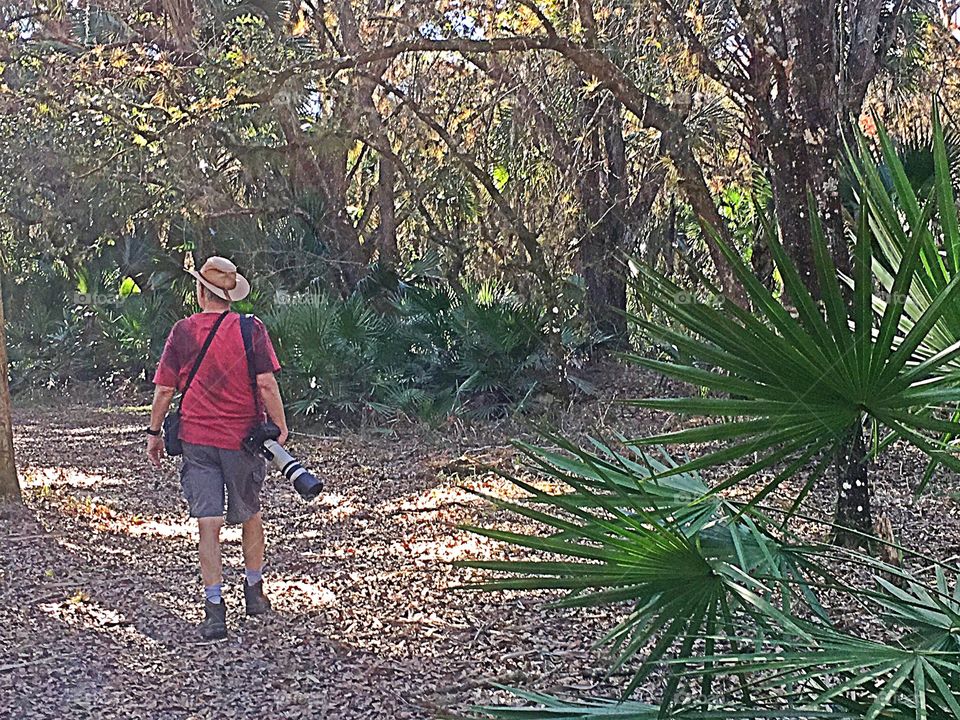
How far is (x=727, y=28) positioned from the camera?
9.41 m

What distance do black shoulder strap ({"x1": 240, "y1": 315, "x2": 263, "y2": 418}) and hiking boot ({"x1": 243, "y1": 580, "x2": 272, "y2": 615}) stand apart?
3.07 feet

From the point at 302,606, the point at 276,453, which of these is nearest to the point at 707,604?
the point at 276,453

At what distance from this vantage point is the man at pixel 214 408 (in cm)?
543

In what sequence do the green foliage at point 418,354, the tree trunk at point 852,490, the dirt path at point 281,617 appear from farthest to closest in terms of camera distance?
the green foliage at point 418,354 → the tree trunk at point 852,490 → the dirt path at point 281,617

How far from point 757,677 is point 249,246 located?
1087cm

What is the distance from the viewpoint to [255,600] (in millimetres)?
5848

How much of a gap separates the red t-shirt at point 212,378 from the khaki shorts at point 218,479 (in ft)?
0.18

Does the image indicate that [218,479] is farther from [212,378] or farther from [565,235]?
[565,235]

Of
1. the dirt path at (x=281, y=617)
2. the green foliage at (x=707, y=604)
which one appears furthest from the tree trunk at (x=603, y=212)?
the green foliage at (x=707, y=604)

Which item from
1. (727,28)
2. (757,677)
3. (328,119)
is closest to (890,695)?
(757,677)

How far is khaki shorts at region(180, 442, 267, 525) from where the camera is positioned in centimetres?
542

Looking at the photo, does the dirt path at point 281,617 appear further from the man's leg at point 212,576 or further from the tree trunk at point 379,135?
the tree trunk at point 379,135

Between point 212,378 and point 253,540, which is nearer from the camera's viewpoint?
point 212,378

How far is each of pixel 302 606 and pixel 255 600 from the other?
1.01 feet
